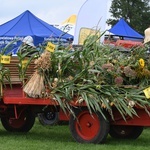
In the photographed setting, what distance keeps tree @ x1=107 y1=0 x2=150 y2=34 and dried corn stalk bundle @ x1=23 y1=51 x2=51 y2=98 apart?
45.5 m

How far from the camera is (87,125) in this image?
8.52 metres

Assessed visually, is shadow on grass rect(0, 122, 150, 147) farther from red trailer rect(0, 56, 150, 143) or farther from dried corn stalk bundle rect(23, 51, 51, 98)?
dried corn stalk bundle rect(23, 51, 51, 98)

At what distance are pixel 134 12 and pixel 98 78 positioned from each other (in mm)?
47311

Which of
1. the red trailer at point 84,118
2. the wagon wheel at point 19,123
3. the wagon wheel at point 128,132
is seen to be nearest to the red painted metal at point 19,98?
the red trailer at point 84,118

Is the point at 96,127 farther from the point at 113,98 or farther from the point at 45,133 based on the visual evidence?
the point at 45,133

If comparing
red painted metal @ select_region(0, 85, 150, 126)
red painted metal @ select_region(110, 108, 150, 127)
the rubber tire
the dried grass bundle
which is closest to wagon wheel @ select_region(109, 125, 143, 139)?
red painted metal @ select_region(0, 85, 150, 126)

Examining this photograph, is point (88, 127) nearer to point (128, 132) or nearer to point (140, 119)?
point (140, 119)

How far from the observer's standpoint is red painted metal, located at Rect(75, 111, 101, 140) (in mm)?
8398

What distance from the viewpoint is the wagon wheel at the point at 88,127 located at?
829 centimetres

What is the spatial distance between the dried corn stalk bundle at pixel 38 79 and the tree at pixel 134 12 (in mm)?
45530

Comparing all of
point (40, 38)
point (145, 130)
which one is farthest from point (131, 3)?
point (145, 130)

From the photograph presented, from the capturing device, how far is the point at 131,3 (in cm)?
5606

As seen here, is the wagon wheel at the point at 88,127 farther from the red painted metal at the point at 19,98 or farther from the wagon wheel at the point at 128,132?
the wagon wheel at the point at 128,132

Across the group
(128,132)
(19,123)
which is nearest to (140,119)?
(128,132)
